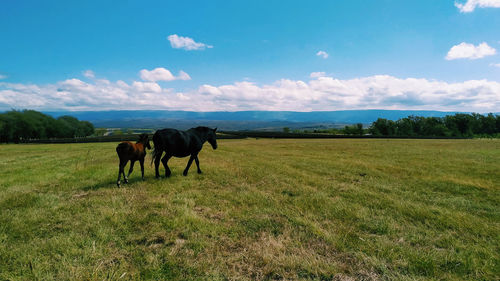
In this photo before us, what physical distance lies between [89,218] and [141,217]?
4.38ft

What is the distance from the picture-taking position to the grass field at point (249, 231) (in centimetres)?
349

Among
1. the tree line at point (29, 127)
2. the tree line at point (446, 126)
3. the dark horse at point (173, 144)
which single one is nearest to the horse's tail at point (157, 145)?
the dark horse at point (173, 144)

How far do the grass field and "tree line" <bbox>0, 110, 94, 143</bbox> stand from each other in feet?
325

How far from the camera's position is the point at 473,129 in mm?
98000

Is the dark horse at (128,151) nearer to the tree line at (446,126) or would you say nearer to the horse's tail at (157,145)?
the horse's tail at (157,145)

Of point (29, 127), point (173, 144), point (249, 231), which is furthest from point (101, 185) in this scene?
point (29, 127)

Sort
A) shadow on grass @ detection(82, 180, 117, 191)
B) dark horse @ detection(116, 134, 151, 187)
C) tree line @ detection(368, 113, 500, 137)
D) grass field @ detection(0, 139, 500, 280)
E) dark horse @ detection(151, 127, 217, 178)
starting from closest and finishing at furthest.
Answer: grass field @ detection(0, 139, 500, 280)
shadow on grass @ detection(82, 180, 117, 191)
dark horse @ detection(116, 134, 151, 187)
dark horse @ detection(151, 127, 217, 178)
tree line @ detection(368, 113, 500, 137)

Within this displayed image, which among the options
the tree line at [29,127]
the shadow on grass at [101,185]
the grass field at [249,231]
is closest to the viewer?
the grass field at [249,231]

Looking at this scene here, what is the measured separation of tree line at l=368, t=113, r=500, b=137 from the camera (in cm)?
9544

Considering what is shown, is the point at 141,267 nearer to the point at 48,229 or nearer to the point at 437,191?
the point at 48,229

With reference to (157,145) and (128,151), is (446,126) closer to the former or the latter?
(157,145)

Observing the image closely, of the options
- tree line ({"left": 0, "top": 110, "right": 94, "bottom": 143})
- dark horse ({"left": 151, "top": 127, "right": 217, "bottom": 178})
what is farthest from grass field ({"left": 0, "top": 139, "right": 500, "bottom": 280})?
tree line ({"left": 0, "top": 110, "right": 94, "bottom": 143})

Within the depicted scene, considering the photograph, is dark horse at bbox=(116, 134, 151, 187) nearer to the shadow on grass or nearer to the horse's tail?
the shadow on grass

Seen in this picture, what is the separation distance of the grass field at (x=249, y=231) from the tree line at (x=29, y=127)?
98961 millimetres
